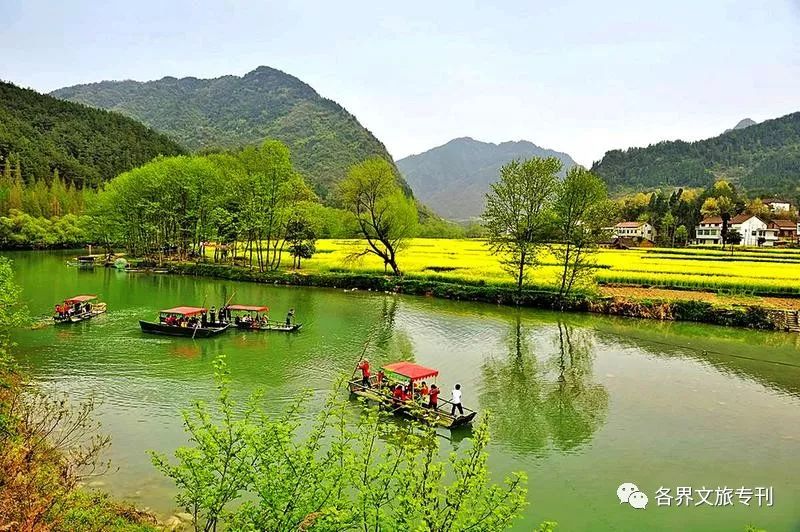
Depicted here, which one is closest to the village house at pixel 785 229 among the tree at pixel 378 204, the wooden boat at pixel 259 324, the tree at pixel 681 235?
the tree at pixel 681 235

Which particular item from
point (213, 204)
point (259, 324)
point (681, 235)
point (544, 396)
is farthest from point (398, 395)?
point (681, 235)

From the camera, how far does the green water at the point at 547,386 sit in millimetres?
13195

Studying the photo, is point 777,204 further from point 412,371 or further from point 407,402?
point 407,402

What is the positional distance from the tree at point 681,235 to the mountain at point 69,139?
5034 inches

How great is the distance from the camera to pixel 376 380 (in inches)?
752

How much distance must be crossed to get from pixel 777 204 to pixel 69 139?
177 meters

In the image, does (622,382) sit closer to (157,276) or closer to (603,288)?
(603,288)

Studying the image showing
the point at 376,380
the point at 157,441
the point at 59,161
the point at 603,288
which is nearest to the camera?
the point at 157,441

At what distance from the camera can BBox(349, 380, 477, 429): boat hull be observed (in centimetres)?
1608

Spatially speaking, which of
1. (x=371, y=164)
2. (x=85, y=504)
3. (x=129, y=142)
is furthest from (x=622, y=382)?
(x=129, y=142)

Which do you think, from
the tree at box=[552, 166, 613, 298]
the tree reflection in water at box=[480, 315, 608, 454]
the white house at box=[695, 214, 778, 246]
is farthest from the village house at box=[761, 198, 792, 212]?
the tree reflection in water at box=[480, 315, 608, 454]

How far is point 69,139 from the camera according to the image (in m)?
147

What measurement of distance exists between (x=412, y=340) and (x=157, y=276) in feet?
118

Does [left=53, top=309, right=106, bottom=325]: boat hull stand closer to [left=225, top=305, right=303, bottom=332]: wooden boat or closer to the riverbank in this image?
[left=225, top=305, right=303, bottom=332]: wooden boat
